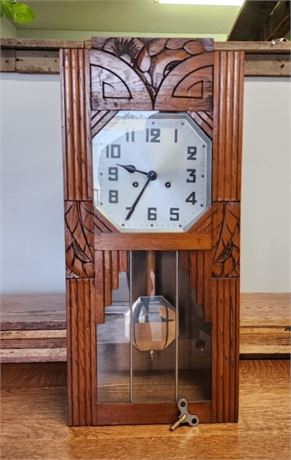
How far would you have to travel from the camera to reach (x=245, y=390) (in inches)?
34.4

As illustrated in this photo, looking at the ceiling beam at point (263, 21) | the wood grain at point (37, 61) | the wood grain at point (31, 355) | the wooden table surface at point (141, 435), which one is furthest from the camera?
the ceiling beam at point (263, 21)

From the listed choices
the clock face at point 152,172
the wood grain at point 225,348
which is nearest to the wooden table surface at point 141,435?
the wood grain at point 225,348

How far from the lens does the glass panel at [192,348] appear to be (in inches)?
29.9

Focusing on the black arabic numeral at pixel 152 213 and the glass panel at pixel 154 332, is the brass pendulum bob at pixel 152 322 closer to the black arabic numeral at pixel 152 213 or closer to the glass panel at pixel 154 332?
the glass panel at pixel 154 332

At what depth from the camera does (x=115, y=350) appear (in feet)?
2.54

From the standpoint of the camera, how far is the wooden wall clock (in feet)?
2.27

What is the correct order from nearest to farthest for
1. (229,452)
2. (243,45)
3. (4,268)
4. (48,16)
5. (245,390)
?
(229,452) < (245,390) < (243,45) < (4,268) < (48,16)

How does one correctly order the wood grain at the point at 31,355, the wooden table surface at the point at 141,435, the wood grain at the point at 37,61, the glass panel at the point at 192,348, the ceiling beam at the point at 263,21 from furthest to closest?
the ceiling beam at the point at 263,21 → the wood grain at the point at 37,61 → the wood grain at the point at 31,355 → the glass panel at the point at 192,348 → the wooden table surface at the point at 141,435

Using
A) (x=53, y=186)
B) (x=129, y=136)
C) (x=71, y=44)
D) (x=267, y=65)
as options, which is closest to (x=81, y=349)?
(x=129, y=136)

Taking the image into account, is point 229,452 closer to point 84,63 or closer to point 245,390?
point 245,390

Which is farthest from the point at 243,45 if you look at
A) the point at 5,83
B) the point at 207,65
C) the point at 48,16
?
the point at 48,16

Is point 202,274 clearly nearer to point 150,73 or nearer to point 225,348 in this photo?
point 225,348

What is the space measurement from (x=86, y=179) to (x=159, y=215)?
153 mm

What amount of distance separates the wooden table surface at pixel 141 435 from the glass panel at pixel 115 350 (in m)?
0.07
